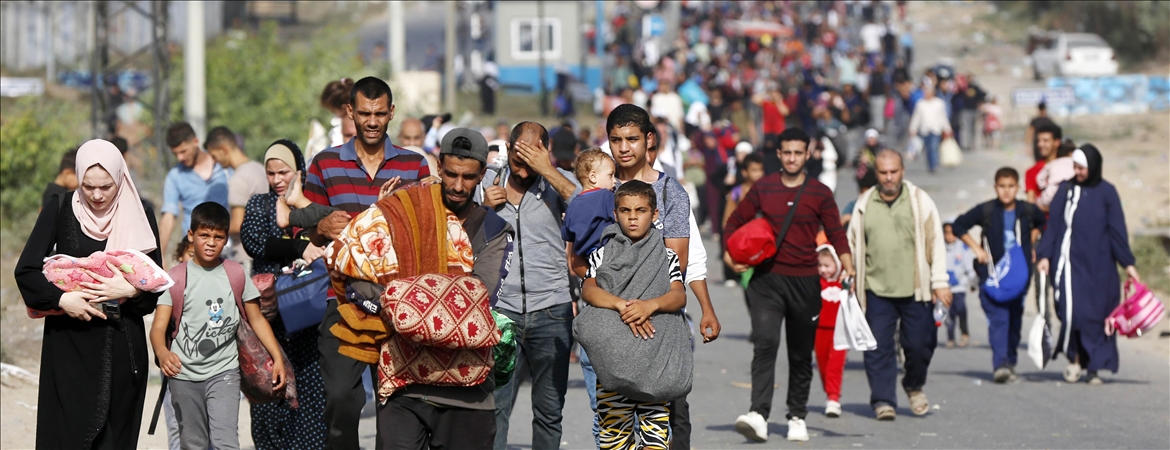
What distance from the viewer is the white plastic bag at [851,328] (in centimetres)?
912

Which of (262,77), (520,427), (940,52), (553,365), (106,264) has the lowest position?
(520,427)

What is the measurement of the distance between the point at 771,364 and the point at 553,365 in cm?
209

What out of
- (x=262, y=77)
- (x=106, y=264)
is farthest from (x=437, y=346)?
(x=262, y=77)

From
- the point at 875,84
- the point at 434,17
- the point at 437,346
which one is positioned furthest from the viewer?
the point at 434,17

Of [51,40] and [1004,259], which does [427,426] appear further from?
[51,40]

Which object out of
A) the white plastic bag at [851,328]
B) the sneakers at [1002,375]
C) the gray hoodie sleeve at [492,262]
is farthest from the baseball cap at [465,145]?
the sneakers at [1002,375]

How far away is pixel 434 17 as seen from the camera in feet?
215

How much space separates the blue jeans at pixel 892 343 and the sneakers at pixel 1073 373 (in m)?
1.90

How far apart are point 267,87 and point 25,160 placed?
19.8 ft

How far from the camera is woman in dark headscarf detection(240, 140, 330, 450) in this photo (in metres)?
6.79

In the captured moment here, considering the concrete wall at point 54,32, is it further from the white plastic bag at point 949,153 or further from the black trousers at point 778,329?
the black trousers at point 778,329

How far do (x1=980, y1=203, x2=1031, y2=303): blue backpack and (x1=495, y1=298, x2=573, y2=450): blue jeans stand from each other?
5300mm

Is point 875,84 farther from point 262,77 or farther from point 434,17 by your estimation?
point 434,17

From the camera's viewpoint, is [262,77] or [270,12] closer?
[262,77]
